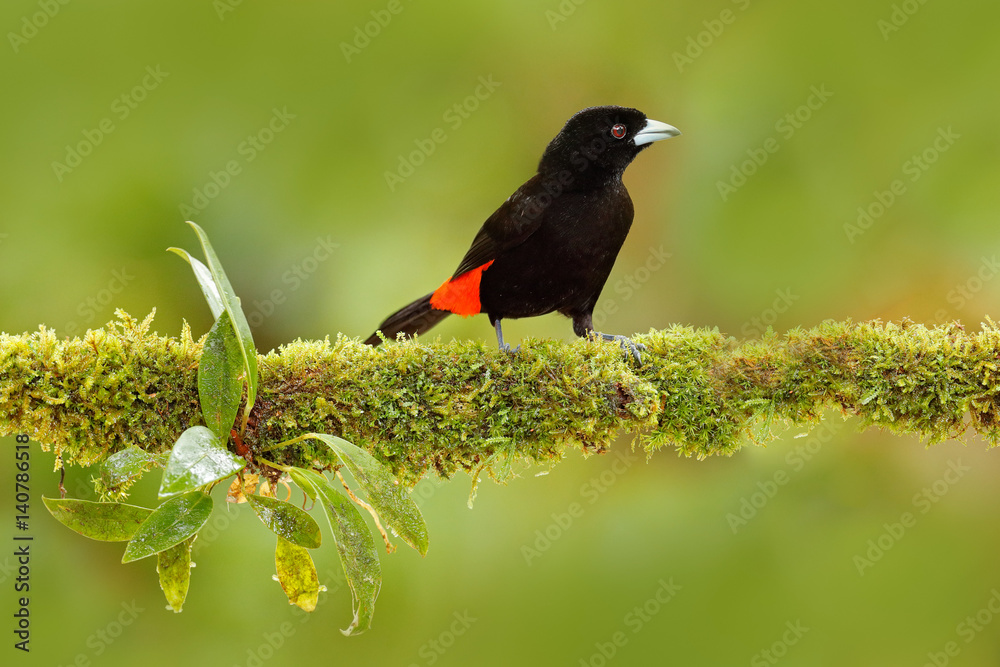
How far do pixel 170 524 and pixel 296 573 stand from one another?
1.12 ft

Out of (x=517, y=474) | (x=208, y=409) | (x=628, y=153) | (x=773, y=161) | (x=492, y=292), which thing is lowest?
(x=208, y=409)

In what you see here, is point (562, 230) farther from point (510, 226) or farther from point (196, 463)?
point (196, 463)

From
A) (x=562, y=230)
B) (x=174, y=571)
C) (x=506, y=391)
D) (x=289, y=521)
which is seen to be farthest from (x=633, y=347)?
(x=174, y=571)

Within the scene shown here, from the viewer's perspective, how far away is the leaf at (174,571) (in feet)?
5.46

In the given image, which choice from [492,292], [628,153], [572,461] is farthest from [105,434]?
[572,461]

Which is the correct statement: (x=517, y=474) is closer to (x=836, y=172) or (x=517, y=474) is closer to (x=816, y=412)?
(x=816, y=412)

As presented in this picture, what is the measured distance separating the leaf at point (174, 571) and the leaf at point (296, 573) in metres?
0.19

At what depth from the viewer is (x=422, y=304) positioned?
8.43 feet

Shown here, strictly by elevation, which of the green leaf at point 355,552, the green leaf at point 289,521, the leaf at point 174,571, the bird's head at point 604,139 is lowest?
the leaf at point 174,571

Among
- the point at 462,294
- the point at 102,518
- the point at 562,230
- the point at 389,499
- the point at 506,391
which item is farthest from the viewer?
the point at 462,294

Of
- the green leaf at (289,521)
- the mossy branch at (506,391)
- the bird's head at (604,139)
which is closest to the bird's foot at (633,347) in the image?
the mossy branch at (506,391)

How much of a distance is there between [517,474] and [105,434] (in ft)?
3.24

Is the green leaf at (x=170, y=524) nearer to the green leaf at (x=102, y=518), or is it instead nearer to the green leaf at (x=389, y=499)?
the green leaf at (x=102, y=518)

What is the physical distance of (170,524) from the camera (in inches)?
59.1
